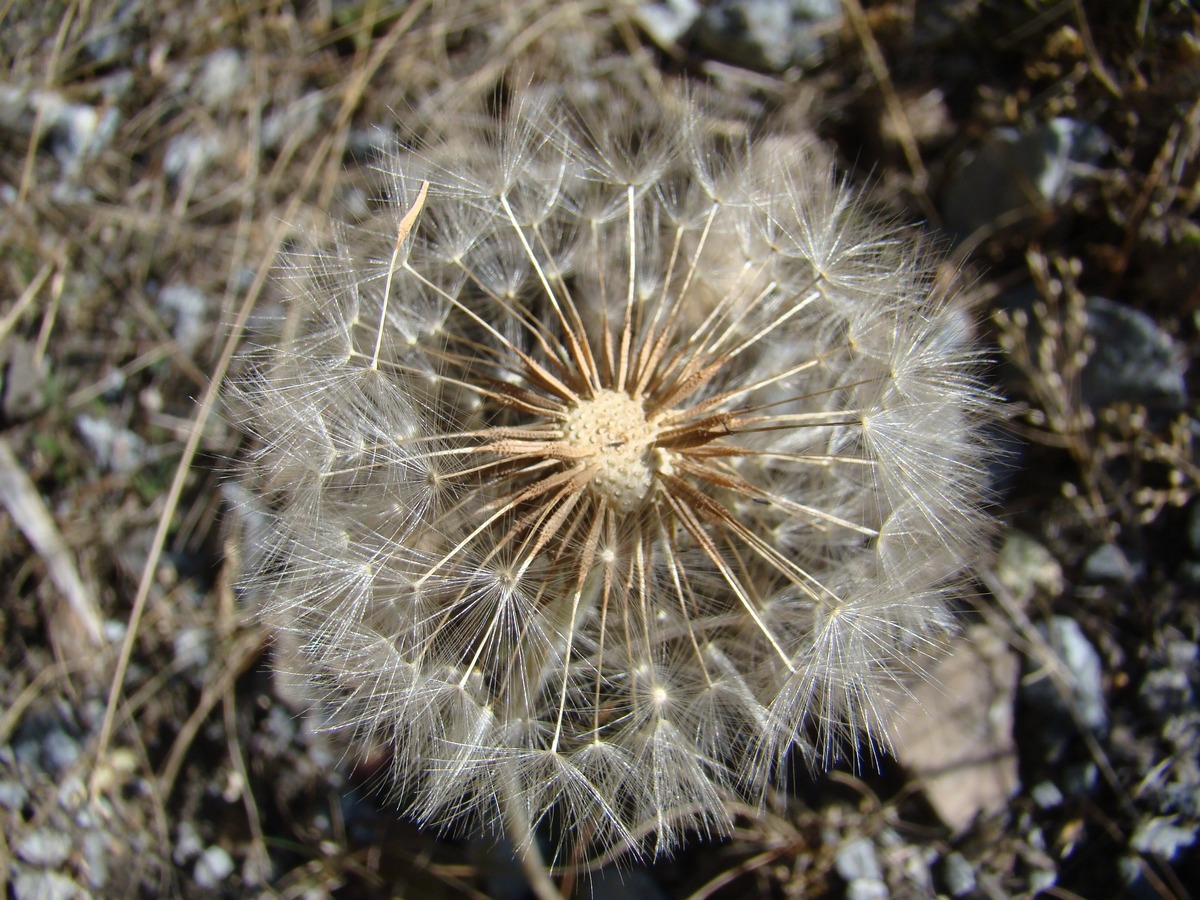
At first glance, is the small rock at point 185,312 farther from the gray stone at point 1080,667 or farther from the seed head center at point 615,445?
the gray stone at point 1080,667

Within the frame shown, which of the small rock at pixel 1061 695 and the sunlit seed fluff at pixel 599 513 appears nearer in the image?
the sunlit seed fluff at pixel 599 513

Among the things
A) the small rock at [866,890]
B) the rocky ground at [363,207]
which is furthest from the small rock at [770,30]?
the small rock at [866,890]

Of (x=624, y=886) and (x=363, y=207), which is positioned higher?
(x=363, y=207)

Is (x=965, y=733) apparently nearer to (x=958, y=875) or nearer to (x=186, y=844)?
(x=958, y=875)

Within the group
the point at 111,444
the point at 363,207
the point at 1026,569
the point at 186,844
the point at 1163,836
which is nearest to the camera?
the point at 1163,836

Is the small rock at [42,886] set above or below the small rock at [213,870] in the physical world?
below

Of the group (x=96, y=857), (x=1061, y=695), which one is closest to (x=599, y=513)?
(x=1061, y=695)
